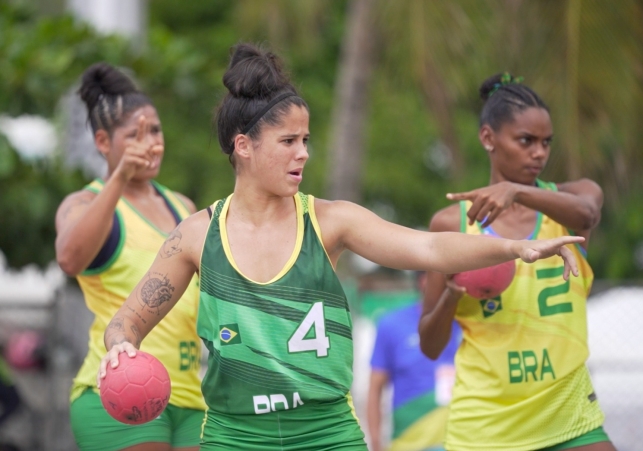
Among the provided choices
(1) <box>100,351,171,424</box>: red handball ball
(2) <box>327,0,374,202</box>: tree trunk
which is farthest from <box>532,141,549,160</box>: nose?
(2) <box>327,0,374,202</box>: tree trunk

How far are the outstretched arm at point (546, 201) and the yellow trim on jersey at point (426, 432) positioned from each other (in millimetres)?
2614

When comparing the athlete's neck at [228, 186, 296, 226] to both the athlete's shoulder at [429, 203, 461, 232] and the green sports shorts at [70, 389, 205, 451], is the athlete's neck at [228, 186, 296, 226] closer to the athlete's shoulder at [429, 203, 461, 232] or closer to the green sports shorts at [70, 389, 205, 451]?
the athlete's shoulder at [429, 203, 461, 232]

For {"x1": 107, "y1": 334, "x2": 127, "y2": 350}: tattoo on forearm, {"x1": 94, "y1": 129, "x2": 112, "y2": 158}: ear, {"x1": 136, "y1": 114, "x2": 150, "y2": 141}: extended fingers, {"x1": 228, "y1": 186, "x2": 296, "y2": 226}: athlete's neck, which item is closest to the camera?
{"x1": 107, "y1": 334, "x2": 127, "y2": 350}: tattoo on forearm

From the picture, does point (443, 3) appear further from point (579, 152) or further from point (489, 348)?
point (489, 348)

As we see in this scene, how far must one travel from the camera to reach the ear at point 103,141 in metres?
5.00

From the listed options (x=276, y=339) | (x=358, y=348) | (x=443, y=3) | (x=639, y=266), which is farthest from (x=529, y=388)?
(x=639, y=266)

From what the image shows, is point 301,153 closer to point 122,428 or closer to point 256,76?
point 256,76

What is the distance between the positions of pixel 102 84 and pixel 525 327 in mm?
2411

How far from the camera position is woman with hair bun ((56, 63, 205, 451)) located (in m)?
4.49

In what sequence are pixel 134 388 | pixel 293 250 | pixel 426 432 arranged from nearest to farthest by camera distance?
1. pixel 134 388
2. pixel 293 250
3. pixel 426 432

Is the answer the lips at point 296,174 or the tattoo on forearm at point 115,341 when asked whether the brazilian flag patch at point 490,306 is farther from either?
the tattoo on forearm at point 115,341

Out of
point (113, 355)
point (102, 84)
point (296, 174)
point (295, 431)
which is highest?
point (102, 84)

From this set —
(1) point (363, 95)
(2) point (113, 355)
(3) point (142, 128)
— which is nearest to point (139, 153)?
(3) point (142, 128)

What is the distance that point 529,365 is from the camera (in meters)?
4.35
